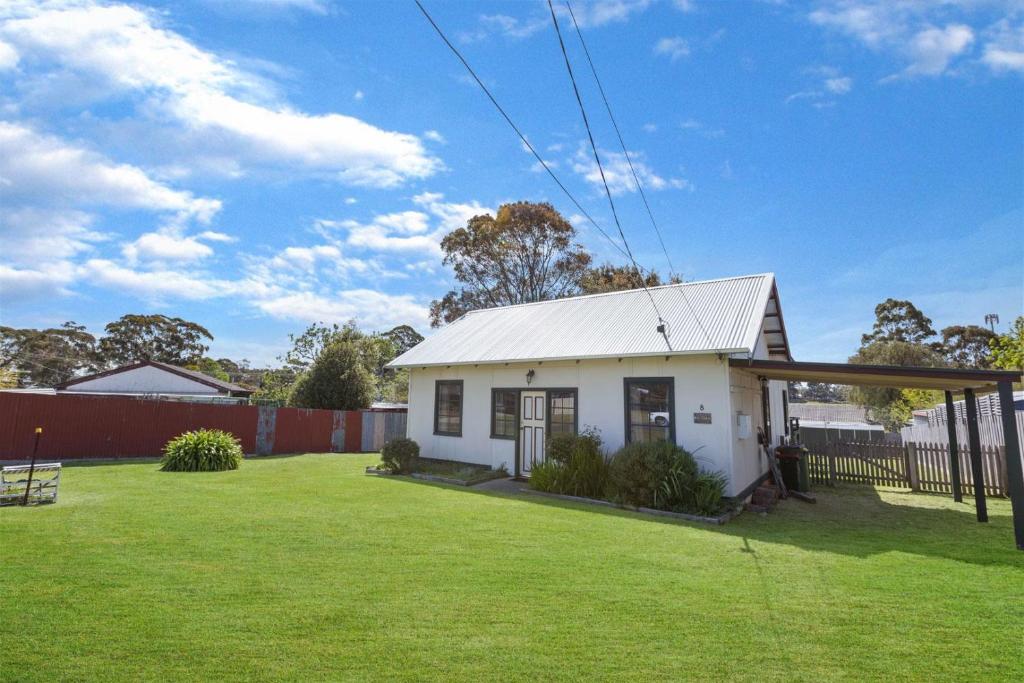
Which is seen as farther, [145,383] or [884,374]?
[145,383]

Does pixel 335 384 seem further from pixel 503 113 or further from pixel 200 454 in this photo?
pixel 503 113

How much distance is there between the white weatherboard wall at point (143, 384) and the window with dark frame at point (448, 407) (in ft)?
66.9

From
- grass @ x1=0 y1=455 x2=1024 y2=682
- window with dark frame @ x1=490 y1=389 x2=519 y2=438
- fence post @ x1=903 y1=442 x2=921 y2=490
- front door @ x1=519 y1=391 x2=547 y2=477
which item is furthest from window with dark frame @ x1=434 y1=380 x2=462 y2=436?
fence post @ x1=903 y1=442 x2=921 y2=490

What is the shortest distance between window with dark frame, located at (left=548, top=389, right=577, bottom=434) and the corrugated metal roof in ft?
3.17

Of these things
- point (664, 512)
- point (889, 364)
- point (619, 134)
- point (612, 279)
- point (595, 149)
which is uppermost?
point (612, 279)

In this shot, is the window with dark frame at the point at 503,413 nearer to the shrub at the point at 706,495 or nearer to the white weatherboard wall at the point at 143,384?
the shrub at the point at 706,495

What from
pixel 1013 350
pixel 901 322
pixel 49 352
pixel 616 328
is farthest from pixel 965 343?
pixel 49 352

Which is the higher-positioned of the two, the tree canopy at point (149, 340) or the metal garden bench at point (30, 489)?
the tree canopy at point (149, 340)

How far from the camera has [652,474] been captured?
9148 millimetres

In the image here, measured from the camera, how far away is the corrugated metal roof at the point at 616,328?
10.5m

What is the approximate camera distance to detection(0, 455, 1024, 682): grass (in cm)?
336

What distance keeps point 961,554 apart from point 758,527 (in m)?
2.43

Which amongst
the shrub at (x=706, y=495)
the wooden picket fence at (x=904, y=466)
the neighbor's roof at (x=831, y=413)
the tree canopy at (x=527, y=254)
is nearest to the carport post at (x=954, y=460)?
the wooden picket fence at (x=904, y=466)

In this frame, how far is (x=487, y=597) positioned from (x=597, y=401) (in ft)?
24.0
